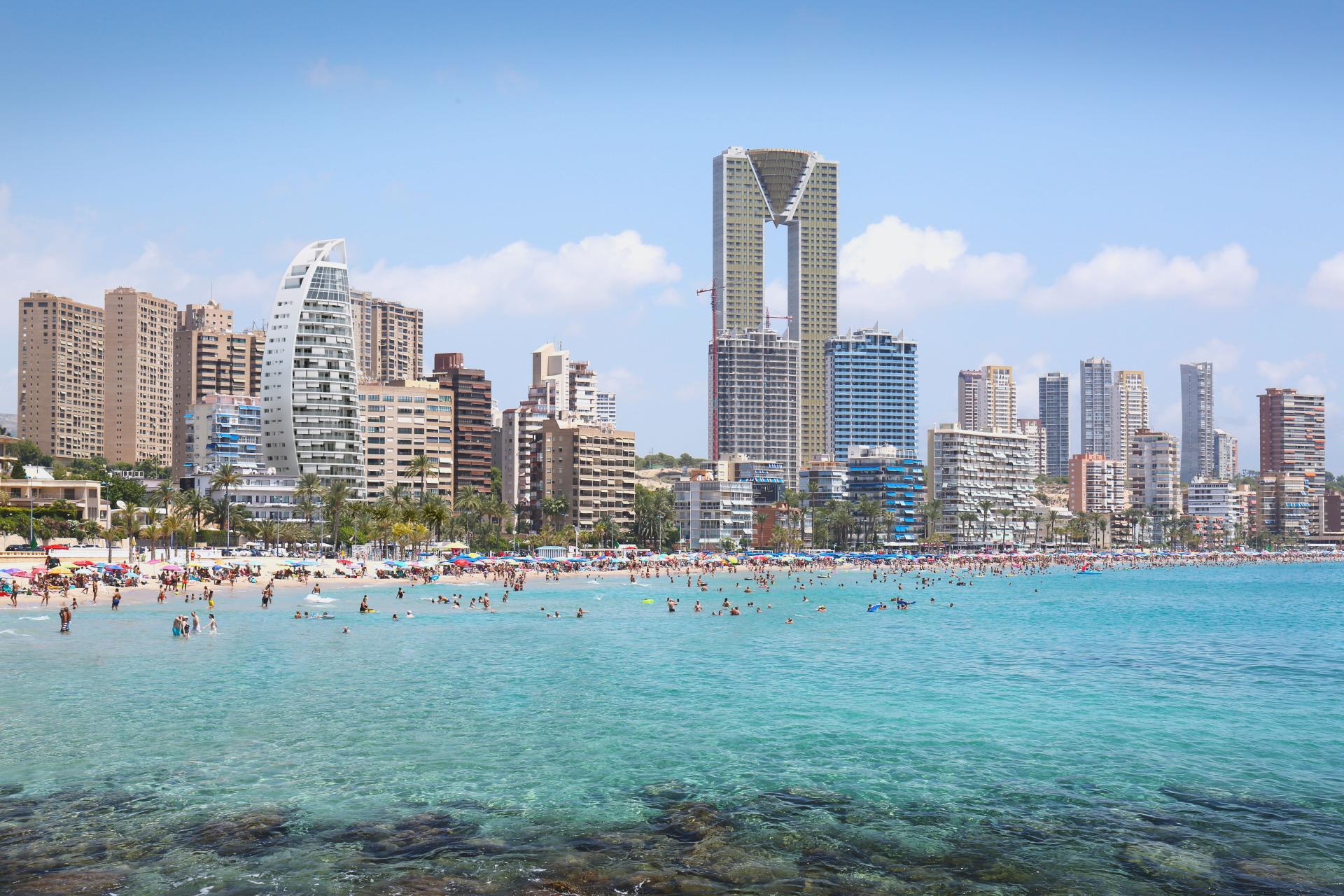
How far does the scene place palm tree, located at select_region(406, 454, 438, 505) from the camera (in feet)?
523

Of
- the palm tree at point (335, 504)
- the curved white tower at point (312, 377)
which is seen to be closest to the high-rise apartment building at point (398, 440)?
the curved white tower at point (312, 377)

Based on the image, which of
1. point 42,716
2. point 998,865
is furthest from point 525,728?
point 998,865

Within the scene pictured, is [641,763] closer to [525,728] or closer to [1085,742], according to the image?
[525,728]

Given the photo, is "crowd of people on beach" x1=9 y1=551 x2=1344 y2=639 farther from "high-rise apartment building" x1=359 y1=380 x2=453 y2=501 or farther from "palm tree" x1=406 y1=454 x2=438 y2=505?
"high-rise apartment building" x1=359 y1=380 x2=453 y2=501

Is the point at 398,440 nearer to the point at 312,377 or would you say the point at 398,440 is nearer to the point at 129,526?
the point at 312,377

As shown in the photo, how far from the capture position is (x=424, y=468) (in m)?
159

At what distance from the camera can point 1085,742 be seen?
3138 cm

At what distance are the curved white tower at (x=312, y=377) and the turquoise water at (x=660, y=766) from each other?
4365 inches

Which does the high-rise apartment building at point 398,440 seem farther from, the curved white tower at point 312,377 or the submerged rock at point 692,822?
the submerged rock at point 692,822

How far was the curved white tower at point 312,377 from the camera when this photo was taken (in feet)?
545

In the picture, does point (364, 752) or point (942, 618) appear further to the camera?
point (942, 618)

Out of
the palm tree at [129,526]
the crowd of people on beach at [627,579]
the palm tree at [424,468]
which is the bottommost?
the crowd of people on beach at [627,579]

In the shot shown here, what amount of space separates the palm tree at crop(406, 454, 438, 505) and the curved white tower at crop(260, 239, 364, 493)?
961 cm

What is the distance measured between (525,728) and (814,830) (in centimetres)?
1321
